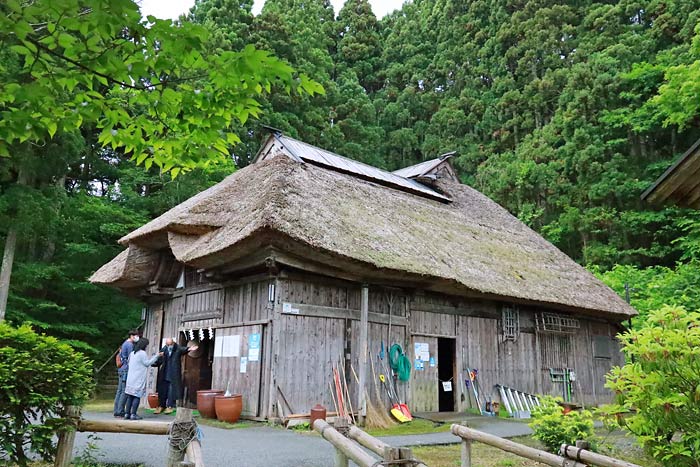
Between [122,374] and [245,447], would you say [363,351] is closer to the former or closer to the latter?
[245,447]

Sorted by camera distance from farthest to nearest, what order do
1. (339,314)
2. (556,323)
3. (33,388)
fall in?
(556,323) → (339,314) → (33,388)

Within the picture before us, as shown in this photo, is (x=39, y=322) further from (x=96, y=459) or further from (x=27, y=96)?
(x=27, y=96)

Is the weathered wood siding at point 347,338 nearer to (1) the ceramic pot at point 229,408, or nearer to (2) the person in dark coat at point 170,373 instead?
(1) the ceramic pot at point 229,408

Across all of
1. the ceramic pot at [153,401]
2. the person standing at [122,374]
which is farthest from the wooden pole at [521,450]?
the ceramic pot at [153,401]

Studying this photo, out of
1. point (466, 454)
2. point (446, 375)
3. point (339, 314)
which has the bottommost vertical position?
point (466, 454)

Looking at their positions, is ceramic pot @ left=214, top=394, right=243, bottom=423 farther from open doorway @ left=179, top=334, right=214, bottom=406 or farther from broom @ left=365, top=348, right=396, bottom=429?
open doorway @ left=179, top=334, right=214, bottom=406

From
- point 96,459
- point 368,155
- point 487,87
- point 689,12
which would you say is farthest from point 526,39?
point 96,459

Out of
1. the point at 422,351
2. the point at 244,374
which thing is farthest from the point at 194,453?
the point at 422,351

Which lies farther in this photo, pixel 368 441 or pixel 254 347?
pixel 254 347

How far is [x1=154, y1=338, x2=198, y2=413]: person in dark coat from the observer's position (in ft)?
39.4

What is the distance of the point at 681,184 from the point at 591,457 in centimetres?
316

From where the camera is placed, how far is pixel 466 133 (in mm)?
33188

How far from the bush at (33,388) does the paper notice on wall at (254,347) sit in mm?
5155

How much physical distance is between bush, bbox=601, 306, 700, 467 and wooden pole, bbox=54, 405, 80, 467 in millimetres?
5648
